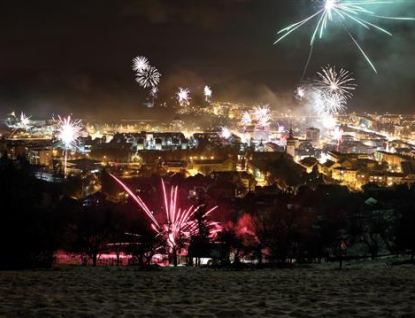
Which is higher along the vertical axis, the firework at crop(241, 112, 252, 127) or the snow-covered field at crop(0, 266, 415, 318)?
the firework at crop(241, 112, 252, 127)

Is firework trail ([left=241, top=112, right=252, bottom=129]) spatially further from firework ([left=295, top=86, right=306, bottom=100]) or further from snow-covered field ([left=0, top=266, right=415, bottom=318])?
snow-covered field ([left=0, top=266, right=415, bottom=318])

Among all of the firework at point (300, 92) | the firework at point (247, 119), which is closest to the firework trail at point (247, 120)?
the firework at point (247, 119)

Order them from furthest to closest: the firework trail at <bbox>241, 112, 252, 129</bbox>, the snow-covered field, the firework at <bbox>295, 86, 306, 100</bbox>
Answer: the firework trail at <bbox>241, 112, 252, 129</bbox>
the firework at <bbox>295, 86, 306, 100</bbox>
the snow-covered field

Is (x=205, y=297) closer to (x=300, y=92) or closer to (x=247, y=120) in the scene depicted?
(x=300, y=92)

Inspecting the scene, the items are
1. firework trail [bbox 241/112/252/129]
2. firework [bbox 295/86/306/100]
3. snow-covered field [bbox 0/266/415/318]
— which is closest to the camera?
snow-covered field [bbox 0/266/415/318]

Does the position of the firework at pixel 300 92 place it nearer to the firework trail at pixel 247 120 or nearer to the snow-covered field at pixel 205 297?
the firework trail at pixel 247 120

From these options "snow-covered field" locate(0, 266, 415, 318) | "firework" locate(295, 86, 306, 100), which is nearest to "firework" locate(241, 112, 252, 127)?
"firework" locate(295, 86, 306, 100)

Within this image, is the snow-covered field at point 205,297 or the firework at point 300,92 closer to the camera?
the snow-covered field at point 205,297

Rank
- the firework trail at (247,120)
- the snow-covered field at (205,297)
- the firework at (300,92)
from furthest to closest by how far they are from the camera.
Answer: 1. the firework trail at (247,120)
2. the firework at (300,92)
3. the snow-covered field at (205,297)
